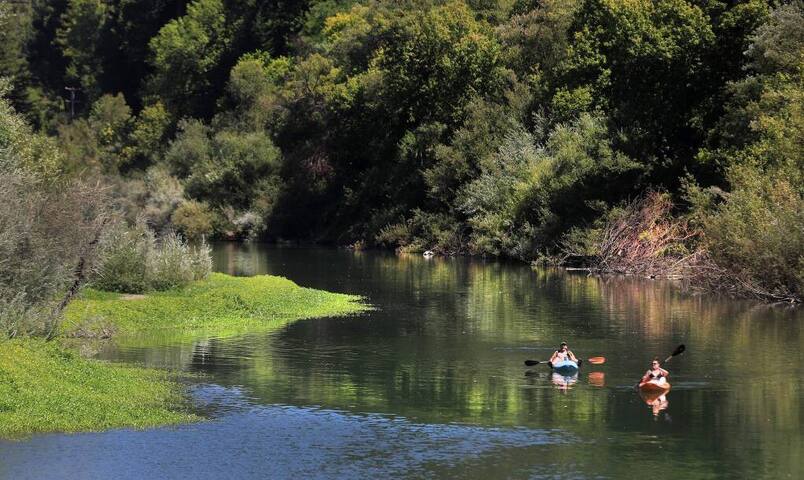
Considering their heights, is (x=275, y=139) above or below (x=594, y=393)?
above

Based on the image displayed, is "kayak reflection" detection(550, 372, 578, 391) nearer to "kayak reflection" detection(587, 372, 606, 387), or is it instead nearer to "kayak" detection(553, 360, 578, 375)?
"kayak" detection(553, 360, 578, 375)

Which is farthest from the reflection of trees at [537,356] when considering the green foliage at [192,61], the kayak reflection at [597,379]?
the green foliage at [192,61]

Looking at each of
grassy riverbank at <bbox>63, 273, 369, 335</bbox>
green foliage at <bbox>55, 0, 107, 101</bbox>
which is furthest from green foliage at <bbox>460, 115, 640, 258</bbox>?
green foliage at <bbox>55, 0, 107, 101</bbox>

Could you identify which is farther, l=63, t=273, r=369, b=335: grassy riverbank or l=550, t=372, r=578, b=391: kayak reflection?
l=63, t=273, r=369, b=335: grassy riverbank

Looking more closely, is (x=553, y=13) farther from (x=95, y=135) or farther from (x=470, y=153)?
(x=95, y=135)

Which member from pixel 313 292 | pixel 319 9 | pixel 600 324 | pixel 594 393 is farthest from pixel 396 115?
pixel 594 393

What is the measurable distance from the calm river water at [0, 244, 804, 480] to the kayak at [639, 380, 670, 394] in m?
0.31

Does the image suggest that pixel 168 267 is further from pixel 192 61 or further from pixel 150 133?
pixel 192 61

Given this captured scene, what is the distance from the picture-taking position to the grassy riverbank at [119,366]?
2823cm

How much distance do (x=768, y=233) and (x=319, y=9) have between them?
8694 centimetres

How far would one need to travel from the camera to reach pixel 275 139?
11538cm

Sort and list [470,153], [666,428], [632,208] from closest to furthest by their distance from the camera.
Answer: [666,428]
[632,208]
[470,153]

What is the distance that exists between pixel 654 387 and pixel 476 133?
197ft

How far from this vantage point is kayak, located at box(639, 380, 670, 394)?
109 ft
